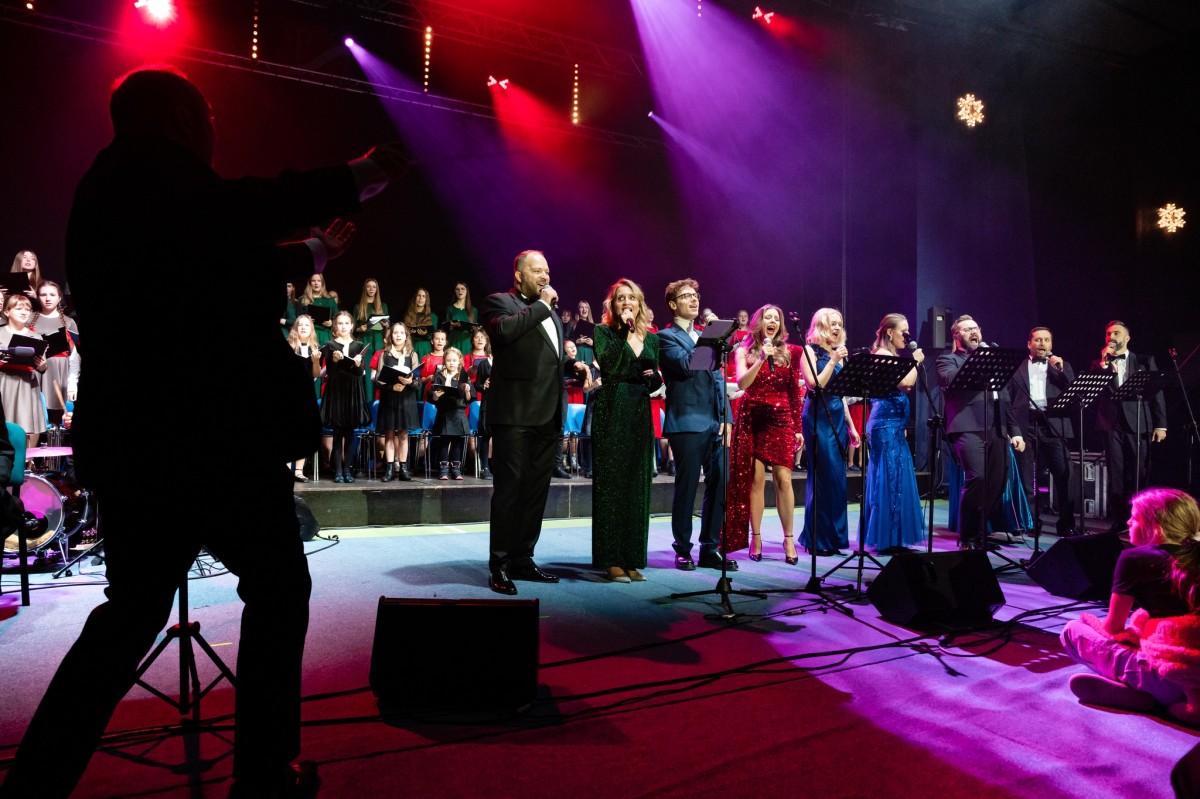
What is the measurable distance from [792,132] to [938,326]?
4.06 meters

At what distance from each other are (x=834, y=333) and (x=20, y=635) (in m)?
5.67

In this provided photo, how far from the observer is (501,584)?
15.2ft

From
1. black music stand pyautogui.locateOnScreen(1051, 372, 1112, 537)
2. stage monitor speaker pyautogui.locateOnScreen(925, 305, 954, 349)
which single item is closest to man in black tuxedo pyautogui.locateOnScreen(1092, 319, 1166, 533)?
black music stand pyautogui.locateOnScreen(1051, 372, 1112, 537)

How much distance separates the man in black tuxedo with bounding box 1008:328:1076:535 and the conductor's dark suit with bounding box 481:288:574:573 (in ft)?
16.0

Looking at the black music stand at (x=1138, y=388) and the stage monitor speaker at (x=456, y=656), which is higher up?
the black music stand at (x=1138, y=388)

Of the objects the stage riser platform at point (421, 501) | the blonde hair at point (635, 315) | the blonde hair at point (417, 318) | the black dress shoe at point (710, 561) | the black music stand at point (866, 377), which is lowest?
the black dress shoe at point (710, 561)

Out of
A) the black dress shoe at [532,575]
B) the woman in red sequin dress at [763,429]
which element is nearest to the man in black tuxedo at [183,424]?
the black dress shoe at [532,575]

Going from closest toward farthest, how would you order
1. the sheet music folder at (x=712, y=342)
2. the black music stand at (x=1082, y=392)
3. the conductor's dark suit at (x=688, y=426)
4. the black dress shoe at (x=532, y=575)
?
1. the sheet music folder at (x=712, y=342)
2. the black dress shoe at (x=532, y=575)
3. the conductor's dark suit at (x=688, y=426)
4. the black music stand at (x=1082, y=392)

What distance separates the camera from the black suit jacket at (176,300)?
5.72 ft

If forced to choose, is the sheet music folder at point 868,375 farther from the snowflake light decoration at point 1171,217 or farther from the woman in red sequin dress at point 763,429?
the snowflake light decoration at point 1171,217

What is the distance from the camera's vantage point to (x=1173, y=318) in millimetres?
11539

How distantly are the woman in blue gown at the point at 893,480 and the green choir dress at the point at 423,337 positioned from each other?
20.4ft

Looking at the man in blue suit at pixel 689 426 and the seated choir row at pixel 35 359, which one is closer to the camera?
the man in blue suit at pixel 689 426

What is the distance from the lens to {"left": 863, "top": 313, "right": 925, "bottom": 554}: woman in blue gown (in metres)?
6.52
